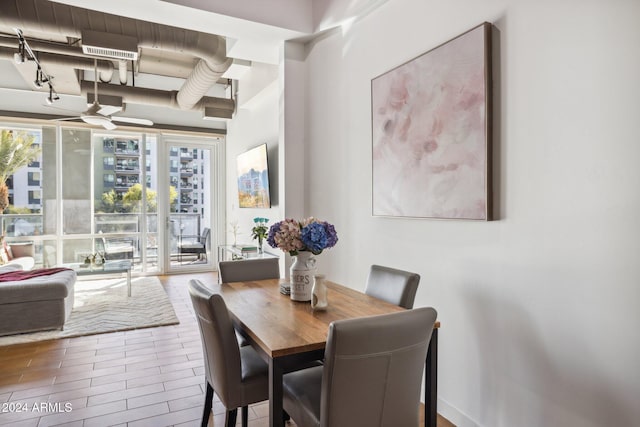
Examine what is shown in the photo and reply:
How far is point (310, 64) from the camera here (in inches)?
147

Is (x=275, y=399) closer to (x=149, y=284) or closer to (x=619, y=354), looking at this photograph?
(x=619, y=354)

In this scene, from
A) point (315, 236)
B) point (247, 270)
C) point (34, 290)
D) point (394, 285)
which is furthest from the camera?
point (34, 290)

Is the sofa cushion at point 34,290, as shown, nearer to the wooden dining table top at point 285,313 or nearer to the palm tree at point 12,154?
the wooden dining table top at point 285,313

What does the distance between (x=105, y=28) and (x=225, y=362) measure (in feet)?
11.5

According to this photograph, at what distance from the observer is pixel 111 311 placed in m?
4.60

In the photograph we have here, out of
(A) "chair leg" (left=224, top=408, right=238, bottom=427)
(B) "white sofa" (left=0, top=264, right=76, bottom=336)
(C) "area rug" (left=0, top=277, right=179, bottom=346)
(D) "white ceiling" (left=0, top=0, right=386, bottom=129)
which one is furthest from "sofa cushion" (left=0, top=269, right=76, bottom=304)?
(A) "chair leg" (left=224, top=408, right=238, bottom=427)

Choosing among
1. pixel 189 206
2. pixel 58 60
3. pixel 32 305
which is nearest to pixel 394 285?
pixel 32 305

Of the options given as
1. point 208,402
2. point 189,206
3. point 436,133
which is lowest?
point 208,402

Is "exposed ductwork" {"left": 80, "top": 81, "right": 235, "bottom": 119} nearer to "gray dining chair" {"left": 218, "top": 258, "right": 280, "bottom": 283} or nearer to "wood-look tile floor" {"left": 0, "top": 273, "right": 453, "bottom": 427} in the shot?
"wood-look tile floor" {"left": 0, "top": 273, "right": 453, "bottom": 427}

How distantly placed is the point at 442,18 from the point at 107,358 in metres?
3.64

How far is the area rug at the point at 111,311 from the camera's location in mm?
3865

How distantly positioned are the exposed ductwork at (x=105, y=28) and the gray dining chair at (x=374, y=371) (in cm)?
358

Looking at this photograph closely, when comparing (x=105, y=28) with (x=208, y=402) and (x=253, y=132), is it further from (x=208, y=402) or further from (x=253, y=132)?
(x=208, y=402)

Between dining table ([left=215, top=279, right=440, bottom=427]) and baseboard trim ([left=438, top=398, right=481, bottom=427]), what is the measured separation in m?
0.53
